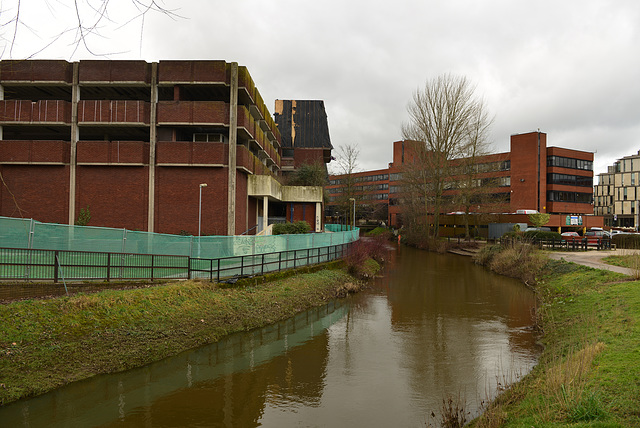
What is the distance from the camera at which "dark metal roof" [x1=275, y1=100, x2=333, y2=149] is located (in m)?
57.3

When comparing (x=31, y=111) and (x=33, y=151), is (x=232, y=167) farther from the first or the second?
(x=31, y=111)

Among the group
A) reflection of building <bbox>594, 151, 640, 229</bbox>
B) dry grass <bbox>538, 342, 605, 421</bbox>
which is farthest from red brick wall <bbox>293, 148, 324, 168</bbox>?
reflection of building <bbox>594, 151, 640, 229</bbox>

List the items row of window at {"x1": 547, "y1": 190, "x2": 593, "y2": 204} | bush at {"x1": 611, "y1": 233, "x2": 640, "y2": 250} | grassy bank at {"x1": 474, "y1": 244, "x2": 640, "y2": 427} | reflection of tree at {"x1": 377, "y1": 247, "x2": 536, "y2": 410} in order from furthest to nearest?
row of window at {"x1": 547, "y1": 190, "x2": 593, "y2": 204}
bush at {"x1": 611, "y1": 233, "x2": 640, "y2": 250}
reflection of tree at {"x1": 377, "y1": 247, "x2": 536, "y2": 410}
grassy bank at {"x1": 474, "y1": 244, "x2": 640, "y2": 427}

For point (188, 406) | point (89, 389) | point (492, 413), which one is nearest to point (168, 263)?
point (89, 389)

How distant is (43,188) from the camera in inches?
1025

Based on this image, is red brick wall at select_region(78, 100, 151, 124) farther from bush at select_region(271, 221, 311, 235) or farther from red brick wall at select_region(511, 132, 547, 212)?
red brick wall at select_region(511, 132, 547, 212)

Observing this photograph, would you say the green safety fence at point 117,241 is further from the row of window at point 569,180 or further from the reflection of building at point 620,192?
the reflection of building at point 620,192

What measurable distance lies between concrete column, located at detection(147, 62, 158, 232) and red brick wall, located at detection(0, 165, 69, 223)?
5.43 meters

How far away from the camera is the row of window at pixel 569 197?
64562 mm

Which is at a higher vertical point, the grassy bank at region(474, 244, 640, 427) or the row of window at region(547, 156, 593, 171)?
the row of window at region(547, 156, 593, 171)

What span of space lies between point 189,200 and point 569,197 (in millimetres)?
63662

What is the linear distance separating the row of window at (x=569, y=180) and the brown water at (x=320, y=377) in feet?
185

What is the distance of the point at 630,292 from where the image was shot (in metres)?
13.3

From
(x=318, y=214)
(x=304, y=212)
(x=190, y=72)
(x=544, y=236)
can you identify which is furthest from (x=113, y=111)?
(x=544, y=236)
